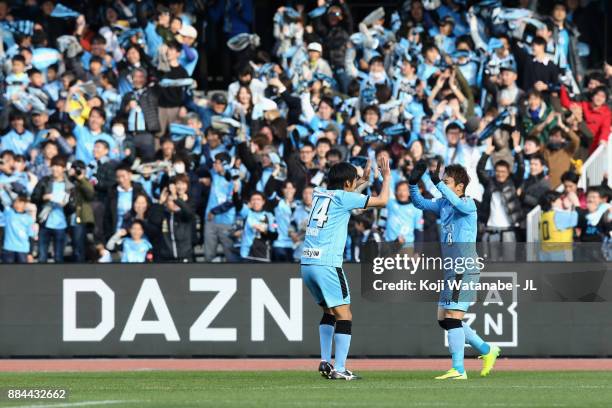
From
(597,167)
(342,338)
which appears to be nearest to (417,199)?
(342,338)

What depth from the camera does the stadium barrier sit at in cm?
1820

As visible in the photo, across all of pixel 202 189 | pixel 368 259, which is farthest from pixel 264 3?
pixel 368 259

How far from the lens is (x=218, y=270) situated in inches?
719

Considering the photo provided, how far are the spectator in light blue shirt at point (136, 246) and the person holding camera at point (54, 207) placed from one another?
3.67 ft

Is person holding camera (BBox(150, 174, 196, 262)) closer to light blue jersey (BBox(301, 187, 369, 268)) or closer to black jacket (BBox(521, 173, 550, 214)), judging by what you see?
black jacket (BBox(521, 173, 550, 214))

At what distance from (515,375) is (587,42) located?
1273 cm

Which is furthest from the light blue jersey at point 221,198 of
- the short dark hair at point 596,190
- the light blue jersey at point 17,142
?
the short dark hair at point 596,190

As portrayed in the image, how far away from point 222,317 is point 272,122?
4.22 meters

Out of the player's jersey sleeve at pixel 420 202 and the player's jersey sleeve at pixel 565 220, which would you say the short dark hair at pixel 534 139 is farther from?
the player's jersey sleeve at pixel 420 202

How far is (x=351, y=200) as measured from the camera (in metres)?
13.6

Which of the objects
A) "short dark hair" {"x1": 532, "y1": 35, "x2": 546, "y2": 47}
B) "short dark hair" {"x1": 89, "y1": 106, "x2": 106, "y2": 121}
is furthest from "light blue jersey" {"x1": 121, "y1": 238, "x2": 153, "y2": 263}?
"short dark hair" {"x1": 532, "y1": 35, "x2": 546, "y2": 47}

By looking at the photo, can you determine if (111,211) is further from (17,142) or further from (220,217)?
(17,142)

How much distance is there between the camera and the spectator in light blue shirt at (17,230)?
1978 cm

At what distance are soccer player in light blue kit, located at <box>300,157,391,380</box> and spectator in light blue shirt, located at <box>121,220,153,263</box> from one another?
5.95 meters
